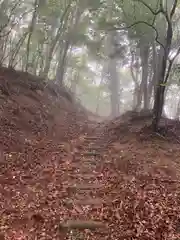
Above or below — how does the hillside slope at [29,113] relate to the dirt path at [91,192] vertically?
above

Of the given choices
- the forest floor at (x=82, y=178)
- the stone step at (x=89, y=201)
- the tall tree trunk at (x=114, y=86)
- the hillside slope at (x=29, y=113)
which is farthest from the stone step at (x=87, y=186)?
the tall tree trunk at (x=114, y=86)

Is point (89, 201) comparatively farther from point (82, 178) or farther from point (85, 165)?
point (85, 165)

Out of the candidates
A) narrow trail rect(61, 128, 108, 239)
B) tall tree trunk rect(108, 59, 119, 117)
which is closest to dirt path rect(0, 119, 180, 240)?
narrow trail rect(61, 128, 108, 239)

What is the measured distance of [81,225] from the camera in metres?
6.51

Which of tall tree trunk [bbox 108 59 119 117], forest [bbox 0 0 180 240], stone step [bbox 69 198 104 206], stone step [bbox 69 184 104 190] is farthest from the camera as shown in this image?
tall tree trunk [bbox 108 59 119 117]

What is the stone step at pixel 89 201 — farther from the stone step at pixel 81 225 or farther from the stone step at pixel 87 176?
the stone step at pixel 87 176

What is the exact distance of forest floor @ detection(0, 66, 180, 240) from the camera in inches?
255

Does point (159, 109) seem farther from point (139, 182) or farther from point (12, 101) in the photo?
point (12, 101)

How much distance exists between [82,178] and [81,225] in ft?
8.34

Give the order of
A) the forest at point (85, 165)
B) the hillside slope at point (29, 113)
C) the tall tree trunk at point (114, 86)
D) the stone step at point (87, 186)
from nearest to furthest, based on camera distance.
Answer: the forest at point (85, 165)
the stone step at point (87, 186)
the hillside slope at point (29, 113)
the tall tree trunk at point (114, 86)

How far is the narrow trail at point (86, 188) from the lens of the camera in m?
6.45

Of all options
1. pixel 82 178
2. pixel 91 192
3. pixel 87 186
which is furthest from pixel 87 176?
pixel 91 192

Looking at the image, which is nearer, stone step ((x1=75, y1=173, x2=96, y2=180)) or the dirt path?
the dirt path

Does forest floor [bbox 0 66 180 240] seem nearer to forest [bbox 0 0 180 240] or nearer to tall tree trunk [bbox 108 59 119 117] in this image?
forest [bbox 0 0 180 240]
